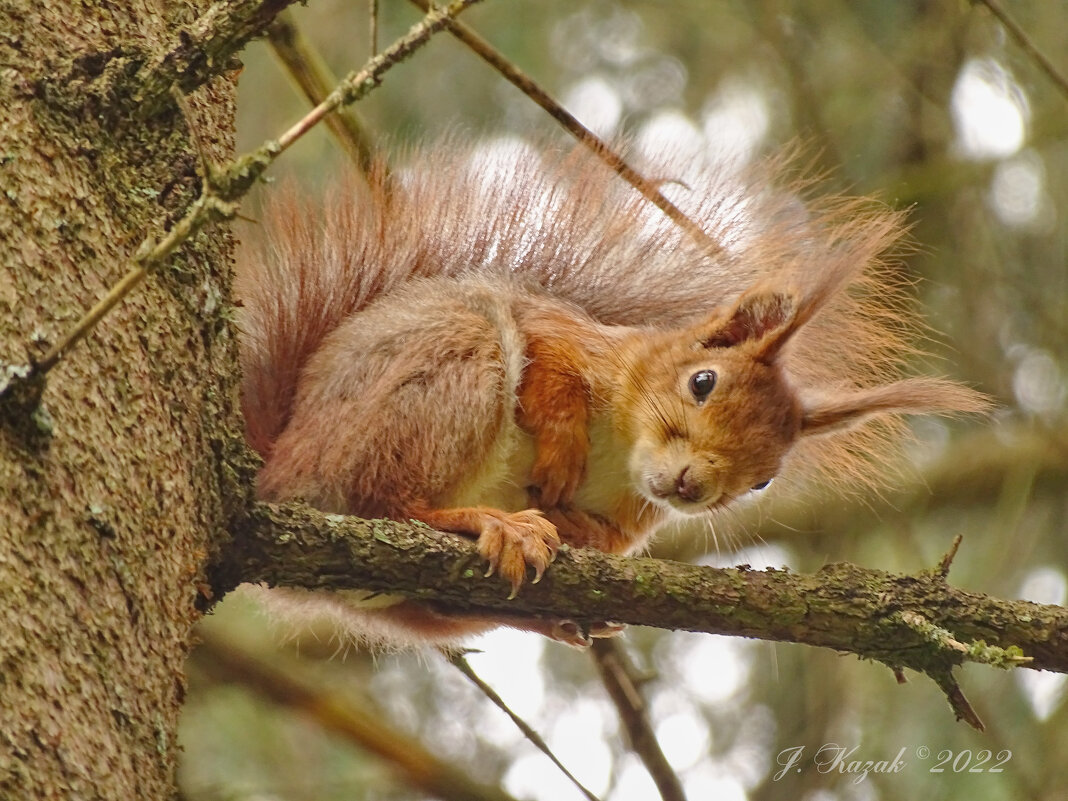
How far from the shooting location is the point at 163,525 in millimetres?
1409

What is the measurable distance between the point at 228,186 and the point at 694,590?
948 millimetres

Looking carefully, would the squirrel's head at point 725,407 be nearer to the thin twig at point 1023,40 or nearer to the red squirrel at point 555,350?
the red squirrel at point 555,350

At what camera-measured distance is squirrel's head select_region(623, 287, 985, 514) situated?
95.2 inches

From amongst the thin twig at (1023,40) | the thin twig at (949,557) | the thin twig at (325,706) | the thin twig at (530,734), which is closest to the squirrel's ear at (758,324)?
the thin twig at (1023,40)

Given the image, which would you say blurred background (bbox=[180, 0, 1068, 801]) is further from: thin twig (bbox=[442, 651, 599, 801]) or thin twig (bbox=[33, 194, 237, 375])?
thin twig (bbox=[33, 194, 237, 375])

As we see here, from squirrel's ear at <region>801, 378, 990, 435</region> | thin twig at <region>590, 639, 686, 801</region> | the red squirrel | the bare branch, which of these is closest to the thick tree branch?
the bare branch

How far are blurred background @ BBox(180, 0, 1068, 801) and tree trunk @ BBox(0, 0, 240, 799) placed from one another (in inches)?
56.5

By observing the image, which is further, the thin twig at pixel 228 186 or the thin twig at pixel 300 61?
the thin twig at pixel 300 61

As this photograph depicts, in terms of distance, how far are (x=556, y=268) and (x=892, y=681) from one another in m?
1.79

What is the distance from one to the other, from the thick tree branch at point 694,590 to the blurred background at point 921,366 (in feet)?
3.96

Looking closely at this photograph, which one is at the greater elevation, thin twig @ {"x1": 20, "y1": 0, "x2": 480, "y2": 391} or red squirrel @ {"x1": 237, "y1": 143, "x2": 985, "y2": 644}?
red squirrel @ {"x1": 237, "y1": 143, "x2": 985, "y2": 644}

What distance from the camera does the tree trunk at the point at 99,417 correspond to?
1197 millimetres

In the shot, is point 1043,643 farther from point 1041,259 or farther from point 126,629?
point 1041,259

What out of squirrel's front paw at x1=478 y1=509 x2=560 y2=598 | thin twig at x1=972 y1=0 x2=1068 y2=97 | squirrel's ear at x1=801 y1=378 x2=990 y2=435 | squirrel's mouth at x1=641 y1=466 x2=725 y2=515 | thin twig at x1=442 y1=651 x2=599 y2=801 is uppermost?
thin twig at x1=972 y1=0 x2=1068 y2=97
